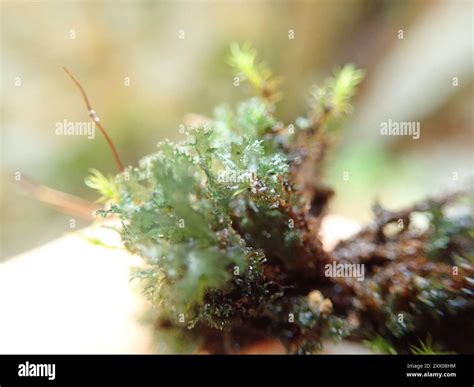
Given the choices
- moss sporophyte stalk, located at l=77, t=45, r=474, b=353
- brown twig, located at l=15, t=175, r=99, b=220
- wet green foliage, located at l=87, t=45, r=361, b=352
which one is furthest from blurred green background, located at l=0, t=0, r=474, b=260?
wet green foliage, located at l=87, t=45, r=361, b=352

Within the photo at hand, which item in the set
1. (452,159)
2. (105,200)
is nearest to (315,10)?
(452,159)

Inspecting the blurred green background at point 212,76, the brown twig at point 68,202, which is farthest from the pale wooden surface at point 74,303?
the blurred green background at point 212,76

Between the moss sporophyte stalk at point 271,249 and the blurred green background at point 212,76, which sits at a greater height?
the blurred green background at point 212,76

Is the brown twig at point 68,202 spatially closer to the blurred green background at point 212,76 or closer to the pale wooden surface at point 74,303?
the pale wooden surface at point 74,303

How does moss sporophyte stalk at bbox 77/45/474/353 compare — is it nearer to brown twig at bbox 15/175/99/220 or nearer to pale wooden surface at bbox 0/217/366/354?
pale wooden surface at bbox 0/217/366/354
